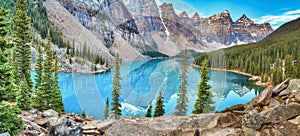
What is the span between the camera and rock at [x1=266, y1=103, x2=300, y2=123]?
8.80 m

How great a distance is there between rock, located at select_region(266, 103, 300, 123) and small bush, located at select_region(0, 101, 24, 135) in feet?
35.5

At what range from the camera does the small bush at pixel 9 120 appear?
27.0 ft

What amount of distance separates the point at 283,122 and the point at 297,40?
144 m

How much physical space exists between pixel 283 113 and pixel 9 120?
11.6 metres

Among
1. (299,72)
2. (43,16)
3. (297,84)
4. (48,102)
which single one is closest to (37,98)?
(48,102)

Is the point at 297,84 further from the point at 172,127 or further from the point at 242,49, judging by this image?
the point at 242,49

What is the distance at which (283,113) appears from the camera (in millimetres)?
8938

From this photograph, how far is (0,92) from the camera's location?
8508mm

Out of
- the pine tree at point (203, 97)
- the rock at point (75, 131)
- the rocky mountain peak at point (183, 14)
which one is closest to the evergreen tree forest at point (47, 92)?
the rock at point (75, 131)

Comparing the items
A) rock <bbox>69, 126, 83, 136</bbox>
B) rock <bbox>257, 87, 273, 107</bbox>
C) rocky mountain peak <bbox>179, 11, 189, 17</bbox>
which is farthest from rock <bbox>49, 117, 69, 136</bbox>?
rock <bbox>257, 87, 273, 107</bbox>

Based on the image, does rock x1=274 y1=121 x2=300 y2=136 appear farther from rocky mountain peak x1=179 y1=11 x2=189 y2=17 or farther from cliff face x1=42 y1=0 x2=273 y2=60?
rocky mountain peak x1=179 y1=11 x2=189 y2=17

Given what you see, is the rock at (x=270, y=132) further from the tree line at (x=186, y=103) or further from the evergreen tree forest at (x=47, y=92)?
the evergreen tree forest at (x=47, y=92)

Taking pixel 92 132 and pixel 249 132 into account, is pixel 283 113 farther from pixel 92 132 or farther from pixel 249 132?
pixel 92 132

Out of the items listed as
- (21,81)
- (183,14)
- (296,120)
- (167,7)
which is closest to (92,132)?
(167,7)
